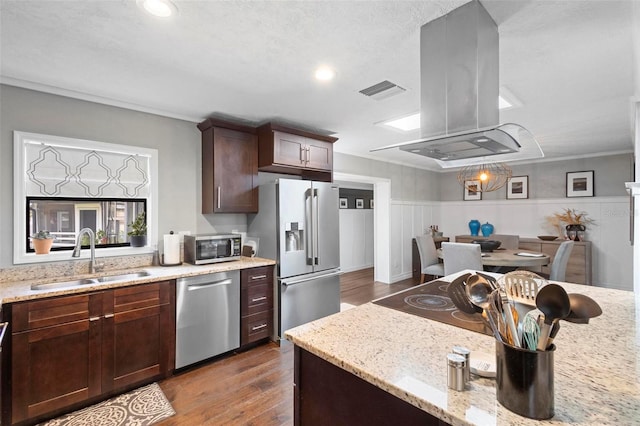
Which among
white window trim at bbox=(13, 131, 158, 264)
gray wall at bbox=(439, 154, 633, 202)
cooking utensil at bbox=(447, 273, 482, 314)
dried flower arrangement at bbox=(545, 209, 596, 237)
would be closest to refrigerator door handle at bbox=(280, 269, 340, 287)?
white window trim at bbox=(13, 131, 158, 264)

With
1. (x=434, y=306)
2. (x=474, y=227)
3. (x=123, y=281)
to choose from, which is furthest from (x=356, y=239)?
(x=434, y=306)

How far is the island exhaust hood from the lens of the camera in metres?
1.48

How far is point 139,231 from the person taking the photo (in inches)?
113

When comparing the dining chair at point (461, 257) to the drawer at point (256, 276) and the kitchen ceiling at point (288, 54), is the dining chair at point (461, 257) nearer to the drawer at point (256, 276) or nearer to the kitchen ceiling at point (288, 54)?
the kitchen ceiling at point (288, 54)

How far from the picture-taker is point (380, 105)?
113 inches

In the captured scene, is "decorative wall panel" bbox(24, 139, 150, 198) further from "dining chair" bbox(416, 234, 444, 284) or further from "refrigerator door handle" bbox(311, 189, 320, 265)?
"dining chair" bbox(416, 234, 444, 284)

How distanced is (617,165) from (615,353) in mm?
5654

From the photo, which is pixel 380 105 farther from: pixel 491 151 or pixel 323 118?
pixel 491 151

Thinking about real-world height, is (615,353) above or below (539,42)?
below

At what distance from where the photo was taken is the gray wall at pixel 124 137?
229cm

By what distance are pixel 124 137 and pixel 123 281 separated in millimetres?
1370

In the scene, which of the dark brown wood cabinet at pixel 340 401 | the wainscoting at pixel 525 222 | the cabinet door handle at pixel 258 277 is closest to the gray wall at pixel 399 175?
the wainscoting at pixel 525 222

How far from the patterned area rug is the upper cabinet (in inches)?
90.8

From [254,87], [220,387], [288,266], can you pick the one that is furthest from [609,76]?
[220,387]
